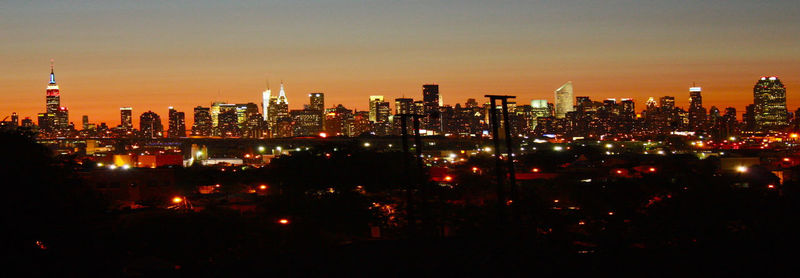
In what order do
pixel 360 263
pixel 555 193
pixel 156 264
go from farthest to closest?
pixel 555 193, pixel 156 264, pixel 360 263

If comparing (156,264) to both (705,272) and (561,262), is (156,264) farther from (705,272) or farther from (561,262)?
(705,272)

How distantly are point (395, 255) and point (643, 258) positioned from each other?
3850 mm

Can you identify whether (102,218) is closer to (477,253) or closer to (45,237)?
(45,237)

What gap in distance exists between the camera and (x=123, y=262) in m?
16.8

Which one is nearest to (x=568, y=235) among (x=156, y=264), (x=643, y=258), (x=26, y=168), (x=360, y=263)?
(x=643, y=258)

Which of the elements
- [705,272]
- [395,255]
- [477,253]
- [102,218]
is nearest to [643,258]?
[705,272]

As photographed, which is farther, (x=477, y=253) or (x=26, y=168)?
(x=26, y=168)

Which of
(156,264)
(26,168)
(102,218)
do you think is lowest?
(156,264)

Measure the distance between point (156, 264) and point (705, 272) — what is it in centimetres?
1097

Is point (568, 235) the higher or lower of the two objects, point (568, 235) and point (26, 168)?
the lower

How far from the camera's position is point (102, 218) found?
1680 cm

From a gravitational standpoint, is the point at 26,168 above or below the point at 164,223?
above

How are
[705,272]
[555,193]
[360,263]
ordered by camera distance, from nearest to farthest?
1. [705,272]
2. [360,263]
3. [555,193]

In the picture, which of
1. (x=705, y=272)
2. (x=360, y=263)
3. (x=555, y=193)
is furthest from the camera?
(x=555, y=193)
